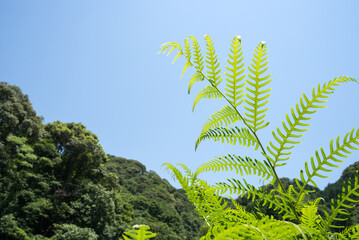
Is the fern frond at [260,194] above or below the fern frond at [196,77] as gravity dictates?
below

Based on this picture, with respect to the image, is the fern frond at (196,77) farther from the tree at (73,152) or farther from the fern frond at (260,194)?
the tree at (73,152)

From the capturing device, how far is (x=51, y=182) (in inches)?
538

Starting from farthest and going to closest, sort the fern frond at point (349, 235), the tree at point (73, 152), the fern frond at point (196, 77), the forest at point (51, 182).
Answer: the tree at point (73, 152)
the forest at point (51, 182)
the fern frond at point (196, 77)
the fern frond at point (349, 235)

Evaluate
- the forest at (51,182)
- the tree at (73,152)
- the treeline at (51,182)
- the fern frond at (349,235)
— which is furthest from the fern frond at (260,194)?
the tree at (73,152)

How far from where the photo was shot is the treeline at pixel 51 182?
37.0 feet

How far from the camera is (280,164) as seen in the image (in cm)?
44

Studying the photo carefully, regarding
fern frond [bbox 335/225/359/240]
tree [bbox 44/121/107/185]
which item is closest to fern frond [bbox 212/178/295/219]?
fern frond [bbox 335/225/359/240]

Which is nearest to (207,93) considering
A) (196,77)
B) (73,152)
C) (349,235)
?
(196,77)

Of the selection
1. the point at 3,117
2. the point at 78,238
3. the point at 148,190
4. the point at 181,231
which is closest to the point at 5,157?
the point at 3,117

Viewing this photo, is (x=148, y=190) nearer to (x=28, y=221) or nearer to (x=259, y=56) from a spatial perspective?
(x=28, y=221)

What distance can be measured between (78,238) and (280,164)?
1293cm

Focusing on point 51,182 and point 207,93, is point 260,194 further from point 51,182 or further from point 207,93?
point 51,182

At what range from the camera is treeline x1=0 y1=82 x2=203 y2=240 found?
11.3 meters

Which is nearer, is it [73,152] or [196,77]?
[196,77]
